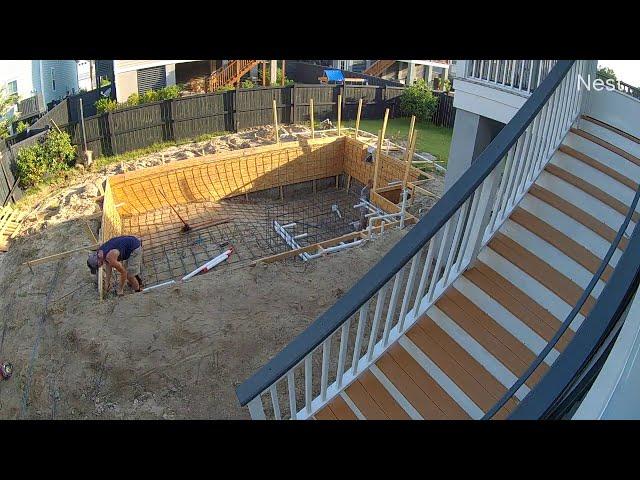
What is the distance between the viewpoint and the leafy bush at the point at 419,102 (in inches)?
710

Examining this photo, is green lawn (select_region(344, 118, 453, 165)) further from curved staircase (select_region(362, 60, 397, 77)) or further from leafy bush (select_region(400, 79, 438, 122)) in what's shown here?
curved staircase (select_region(362, 60, 397, 77))

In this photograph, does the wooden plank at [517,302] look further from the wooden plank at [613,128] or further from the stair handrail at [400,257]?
the wooden plank at [613,128]

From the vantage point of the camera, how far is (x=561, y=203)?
12.4 feet

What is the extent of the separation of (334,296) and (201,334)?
2034 mm

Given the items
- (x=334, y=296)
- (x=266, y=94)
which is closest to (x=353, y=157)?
(x=266, y=94)

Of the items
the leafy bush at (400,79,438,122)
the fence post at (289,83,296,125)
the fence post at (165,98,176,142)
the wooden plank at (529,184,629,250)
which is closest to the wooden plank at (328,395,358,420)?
the wooden plank at (529,184,629,250)

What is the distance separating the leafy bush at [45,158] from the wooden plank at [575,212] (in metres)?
11.2

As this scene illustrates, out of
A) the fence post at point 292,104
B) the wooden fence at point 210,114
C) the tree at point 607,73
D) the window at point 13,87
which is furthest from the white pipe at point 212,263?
the window at point 13,87

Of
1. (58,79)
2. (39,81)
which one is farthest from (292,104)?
(58,79)

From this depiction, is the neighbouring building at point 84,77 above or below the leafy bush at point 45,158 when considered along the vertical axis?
above

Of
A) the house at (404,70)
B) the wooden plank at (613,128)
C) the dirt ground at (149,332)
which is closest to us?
the wooden plank at (613,128)

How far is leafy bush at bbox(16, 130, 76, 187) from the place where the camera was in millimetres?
11469

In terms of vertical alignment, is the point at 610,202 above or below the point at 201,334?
above
